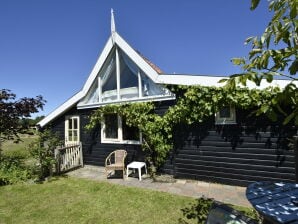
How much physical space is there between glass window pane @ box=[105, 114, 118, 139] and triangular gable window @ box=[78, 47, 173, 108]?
68cm

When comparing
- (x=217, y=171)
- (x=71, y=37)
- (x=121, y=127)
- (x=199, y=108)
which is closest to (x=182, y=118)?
(x=199, y=108)

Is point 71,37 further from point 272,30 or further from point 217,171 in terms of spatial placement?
point 272,30

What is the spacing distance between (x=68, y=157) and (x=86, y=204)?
4.18 metres

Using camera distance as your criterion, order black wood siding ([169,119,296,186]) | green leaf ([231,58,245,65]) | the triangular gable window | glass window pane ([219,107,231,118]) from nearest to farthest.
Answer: green leaf ([231,58,245,65]) < black wood siding ([169,119,296,186]) < glass window pane ([219,107,231,118]) < the triangular gable window

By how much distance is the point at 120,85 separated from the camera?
9.36 metres

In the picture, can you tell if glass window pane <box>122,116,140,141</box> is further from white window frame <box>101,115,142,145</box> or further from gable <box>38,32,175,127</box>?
gable <box>38,32,175,127</box>

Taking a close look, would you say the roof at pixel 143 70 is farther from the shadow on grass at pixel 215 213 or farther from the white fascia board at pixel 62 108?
the shadow on grass at pixel 215 213

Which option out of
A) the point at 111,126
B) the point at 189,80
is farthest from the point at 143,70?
the point at 111,126

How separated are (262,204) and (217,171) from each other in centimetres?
491

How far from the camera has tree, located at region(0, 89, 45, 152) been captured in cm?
950

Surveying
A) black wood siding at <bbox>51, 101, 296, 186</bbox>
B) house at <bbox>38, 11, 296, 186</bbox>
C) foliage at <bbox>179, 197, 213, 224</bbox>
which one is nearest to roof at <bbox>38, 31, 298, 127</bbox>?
house at <bbox>38, 11, 296, 186</bbox>

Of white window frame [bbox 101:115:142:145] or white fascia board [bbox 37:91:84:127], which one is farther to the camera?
white fascia board [bbox 37:91:84:127]

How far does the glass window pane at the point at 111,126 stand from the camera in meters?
9.69

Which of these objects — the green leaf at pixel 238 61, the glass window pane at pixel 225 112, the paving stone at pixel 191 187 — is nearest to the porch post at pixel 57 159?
the paving stone at pixel 191 187
